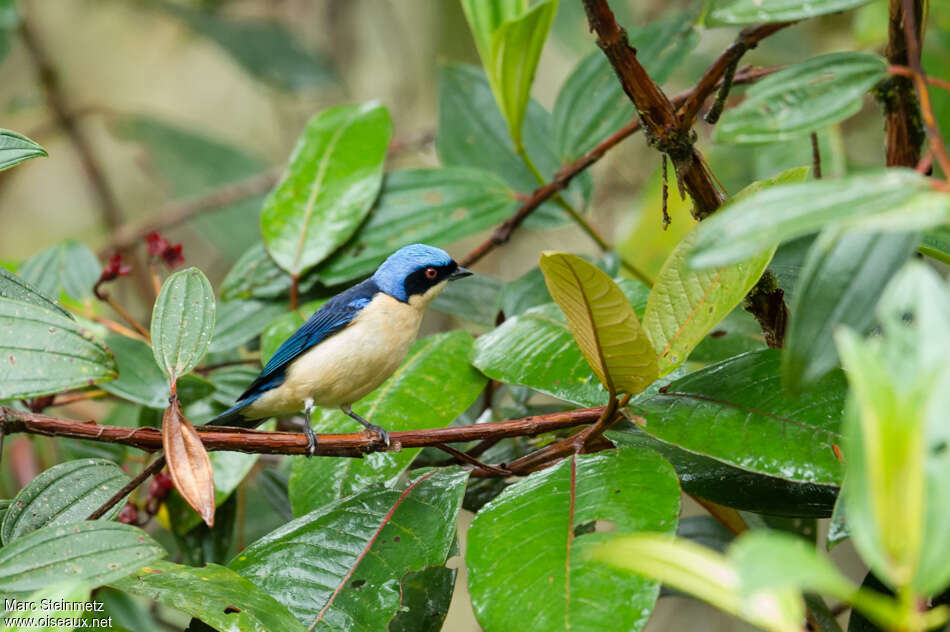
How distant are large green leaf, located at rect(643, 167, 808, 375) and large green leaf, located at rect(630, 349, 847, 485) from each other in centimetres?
8

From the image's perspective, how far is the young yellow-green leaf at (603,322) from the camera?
141 centimetres

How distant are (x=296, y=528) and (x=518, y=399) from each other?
0.86 metres

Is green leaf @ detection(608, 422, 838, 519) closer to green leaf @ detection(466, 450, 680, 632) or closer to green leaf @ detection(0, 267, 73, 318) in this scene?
green leaf @ detection(466, 450, 680, 632)

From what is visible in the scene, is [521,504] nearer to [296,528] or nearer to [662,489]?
[662,489]

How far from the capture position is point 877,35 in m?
3.73

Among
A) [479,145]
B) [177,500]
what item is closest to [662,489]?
[177,500]

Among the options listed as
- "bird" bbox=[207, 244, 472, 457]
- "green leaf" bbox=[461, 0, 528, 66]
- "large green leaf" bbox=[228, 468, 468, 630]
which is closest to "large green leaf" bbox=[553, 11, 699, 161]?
"green leaf" bbox=[461, 0, 528, 66]

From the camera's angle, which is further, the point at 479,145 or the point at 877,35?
the point at 877,35

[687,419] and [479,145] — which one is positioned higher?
[479,145]

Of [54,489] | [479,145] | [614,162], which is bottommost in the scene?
[614,162]

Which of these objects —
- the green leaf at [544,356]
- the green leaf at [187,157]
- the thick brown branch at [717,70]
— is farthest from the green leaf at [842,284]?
the green leaf at [187,157]

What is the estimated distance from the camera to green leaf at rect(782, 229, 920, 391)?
1.04 m

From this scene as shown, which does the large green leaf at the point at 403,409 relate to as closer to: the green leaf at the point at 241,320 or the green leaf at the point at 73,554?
the green leaf at the point at 241,320

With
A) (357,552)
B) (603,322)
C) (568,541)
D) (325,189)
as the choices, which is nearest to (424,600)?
(357,552)
